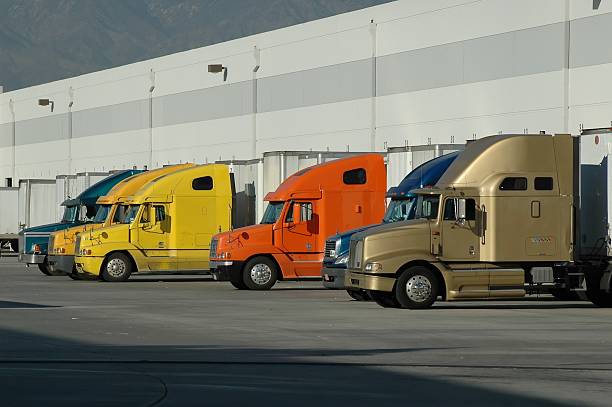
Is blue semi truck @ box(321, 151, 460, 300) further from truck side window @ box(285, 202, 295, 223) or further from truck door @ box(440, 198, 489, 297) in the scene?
truck side window @ box(285, 202, 295, 223)

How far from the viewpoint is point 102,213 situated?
41219 millimetres

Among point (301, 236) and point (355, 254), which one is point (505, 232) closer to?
point (355, 254)

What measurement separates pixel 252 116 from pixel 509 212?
114 feet

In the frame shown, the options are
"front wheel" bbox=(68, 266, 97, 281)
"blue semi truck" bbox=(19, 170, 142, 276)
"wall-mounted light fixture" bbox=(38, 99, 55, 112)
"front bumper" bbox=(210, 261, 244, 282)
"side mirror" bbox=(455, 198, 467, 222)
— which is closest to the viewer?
"side mirror" bbox=(455, 198, 467, 222)

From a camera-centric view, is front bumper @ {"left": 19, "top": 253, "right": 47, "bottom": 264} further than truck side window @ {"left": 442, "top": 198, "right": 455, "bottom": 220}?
Yes

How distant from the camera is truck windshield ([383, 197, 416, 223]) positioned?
28.5 meters

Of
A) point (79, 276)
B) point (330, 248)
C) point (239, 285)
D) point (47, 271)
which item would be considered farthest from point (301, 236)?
point (47, 271)

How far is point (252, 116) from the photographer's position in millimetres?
61719

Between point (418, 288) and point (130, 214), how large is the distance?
14.1 metres

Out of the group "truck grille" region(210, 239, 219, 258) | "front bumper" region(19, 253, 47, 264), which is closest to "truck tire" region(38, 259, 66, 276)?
"front bumper" region(19, 253, 47, 264)

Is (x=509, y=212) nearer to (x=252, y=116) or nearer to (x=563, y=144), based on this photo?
(x=563, y=144)

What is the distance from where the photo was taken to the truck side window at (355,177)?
113 feet

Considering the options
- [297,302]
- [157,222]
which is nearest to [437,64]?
[157,222]

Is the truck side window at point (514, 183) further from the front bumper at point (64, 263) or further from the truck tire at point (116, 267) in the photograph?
the front bumper at point (64, 263)
